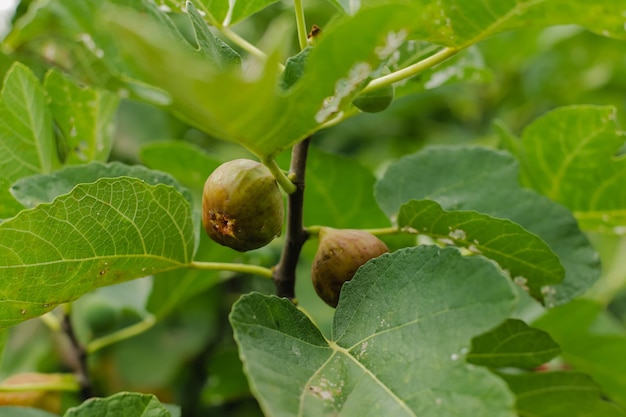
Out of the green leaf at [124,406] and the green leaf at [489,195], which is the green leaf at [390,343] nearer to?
the green leaf at [124,406]

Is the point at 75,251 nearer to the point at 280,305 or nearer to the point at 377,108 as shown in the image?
the point at 280,305

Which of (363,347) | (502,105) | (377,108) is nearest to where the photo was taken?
(363,347)

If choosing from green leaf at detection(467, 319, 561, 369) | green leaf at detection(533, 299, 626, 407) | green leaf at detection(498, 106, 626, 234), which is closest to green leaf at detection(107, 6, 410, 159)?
green leaf at detection(467, 319, 561, 369)

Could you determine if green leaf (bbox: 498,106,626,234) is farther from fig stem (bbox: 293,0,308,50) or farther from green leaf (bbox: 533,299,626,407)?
fig stem (bbox: 293,0,308,50)

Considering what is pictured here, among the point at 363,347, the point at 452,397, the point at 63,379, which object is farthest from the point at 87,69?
the point at 452,397

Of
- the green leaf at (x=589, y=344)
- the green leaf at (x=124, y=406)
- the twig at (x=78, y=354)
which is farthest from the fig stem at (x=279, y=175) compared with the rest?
the green leaf at (x=589, y=344)

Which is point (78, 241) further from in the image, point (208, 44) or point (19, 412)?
point (19, 412)
